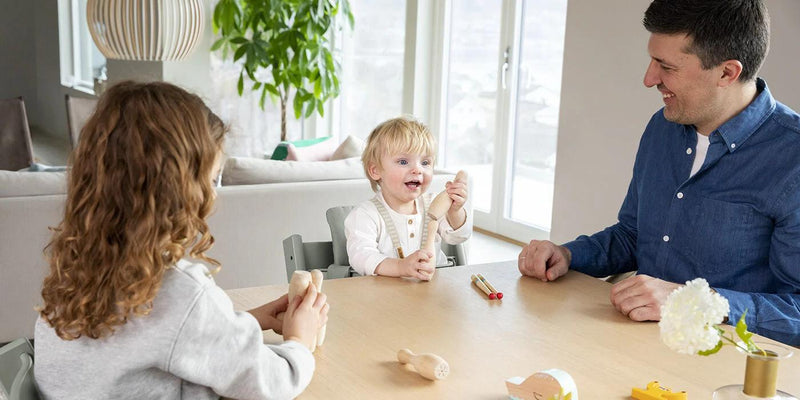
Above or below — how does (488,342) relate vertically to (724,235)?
below

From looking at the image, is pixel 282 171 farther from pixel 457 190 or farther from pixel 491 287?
pixel 491 287

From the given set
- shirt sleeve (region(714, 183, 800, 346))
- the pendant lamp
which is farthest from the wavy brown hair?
the pendant lamp

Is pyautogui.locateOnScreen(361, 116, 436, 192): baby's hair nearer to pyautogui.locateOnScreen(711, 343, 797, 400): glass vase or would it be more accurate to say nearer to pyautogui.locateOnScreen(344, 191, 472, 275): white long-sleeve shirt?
pyautogui.locateOnScreen(344, 191, 472, 275): white long-sleeve shirt

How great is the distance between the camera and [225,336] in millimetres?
1211

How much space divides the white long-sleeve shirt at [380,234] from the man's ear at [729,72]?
0.85 metres

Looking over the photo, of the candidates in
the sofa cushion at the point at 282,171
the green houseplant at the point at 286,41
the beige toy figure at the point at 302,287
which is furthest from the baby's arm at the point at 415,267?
the green houseplant at the point at 286,41

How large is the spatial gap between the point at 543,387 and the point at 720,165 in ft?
3.14

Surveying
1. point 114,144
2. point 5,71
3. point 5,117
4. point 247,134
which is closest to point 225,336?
point 114,144

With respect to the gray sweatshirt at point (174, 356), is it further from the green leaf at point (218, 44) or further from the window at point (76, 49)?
the window at point (76, 49)

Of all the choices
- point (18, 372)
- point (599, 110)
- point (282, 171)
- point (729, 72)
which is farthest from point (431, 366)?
point (599, 110)

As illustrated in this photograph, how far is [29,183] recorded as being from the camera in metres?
3.11

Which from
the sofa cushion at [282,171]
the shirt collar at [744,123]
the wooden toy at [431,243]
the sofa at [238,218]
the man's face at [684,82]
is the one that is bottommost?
the sofa at [238,218]

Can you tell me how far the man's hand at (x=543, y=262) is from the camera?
1.99m

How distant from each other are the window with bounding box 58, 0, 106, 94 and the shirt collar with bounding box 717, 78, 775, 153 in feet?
28.2
